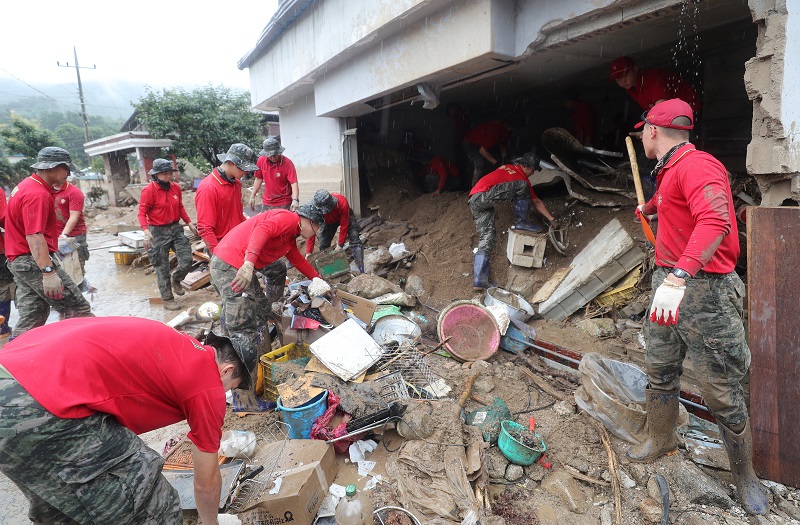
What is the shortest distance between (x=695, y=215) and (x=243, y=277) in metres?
3.01

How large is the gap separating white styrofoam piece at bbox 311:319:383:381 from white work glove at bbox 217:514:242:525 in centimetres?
146

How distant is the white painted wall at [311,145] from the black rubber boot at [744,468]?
739cm

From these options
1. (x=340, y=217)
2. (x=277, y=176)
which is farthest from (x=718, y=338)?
(x=277, y=176)

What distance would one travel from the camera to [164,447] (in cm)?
311

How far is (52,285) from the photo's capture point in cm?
391

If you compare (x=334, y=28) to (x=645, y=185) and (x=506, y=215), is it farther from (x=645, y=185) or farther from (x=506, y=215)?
(x=645, y=185)

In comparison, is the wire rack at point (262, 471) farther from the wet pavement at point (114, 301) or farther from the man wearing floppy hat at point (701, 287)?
the man wearing floppy hat at point (701, 287)

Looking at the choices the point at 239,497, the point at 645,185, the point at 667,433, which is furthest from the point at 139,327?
the point at 645,185

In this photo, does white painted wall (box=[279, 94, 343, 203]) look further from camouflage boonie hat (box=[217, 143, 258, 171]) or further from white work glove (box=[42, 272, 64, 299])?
white work glove (box=[42, 272, 64, 299])

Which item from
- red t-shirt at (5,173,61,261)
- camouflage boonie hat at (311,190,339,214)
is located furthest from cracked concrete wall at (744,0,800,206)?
red t-shirt at (5,173,61,261)

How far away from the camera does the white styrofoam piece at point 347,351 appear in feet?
11.5

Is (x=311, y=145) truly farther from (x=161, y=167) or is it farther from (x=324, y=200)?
(x=324, y=200)

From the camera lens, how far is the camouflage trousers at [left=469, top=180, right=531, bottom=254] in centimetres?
534

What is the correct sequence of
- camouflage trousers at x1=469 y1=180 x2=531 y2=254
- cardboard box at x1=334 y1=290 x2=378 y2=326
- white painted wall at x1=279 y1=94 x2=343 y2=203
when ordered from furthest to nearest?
white painted wall at x1=279 y1=94 x2=343 y2=203
camouflage trousers at x1=469 y1=180 x2=531 y2=254
cardboard box at x1=334 y1=290 x2=378 y2=326
